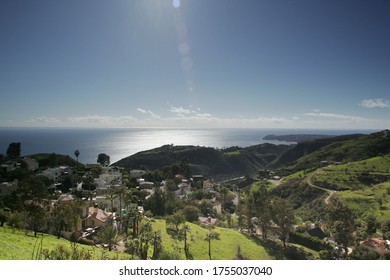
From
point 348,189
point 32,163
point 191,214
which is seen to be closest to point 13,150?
point 32,163

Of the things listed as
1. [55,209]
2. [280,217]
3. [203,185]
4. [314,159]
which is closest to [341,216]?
[280,217]

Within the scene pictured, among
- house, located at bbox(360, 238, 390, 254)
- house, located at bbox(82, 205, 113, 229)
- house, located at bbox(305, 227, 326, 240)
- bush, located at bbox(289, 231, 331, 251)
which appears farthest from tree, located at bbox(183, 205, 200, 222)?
house, located at bbox(360, 238, 390, 254)

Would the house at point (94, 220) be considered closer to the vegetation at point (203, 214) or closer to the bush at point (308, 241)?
the vegetation at point (203, 214)

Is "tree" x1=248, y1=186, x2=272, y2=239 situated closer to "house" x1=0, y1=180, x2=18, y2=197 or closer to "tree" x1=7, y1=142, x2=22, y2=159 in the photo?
"house" x1=0, y1=180, x2=18, y2=197

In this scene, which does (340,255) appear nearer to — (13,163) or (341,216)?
(341,216)

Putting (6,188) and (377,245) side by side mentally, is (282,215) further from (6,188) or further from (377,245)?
(6,188)

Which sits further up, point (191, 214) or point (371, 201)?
point (191, 214)
